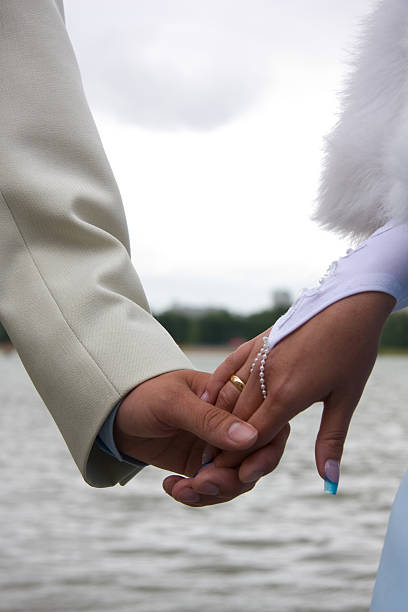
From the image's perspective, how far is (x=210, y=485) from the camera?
1477 millimetres

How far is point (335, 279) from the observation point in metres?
1.12

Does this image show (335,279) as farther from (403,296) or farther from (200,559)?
(200,559)

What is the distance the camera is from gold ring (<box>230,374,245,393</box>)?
4.66 feet

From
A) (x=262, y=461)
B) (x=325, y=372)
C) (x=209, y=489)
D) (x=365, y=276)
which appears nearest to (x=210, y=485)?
(x=209, y=489)

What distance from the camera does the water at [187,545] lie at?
499 centimetres

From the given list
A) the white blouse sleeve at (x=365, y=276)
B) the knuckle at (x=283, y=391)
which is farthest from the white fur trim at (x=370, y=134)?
the knuckle at (x=283, y=391)

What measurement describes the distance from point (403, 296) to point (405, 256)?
65 millimetres

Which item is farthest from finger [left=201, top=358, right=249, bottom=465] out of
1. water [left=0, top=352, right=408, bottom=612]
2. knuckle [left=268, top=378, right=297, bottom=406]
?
water [left=0, top=352, right=408, bottom=612]

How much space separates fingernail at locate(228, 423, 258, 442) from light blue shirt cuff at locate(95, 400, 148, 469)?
9.7 inches

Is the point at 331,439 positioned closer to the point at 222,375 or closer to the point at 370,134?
the point at 222,375

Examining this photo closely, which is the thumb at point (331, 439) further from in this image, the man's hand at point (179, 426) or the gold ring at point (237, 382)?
the gold ring at point (237, 382)

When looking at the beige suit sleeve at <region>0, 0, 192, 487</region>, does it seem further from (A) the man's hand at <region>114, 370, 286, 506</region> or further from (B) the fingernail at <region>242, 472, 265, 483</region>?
(B) the fingernail at <region>242, 472, 265, 483</region>

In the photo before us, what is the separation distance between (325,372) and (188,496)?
0.52 m

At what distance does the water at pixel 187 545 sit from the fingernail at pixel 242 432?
3.82 metres
